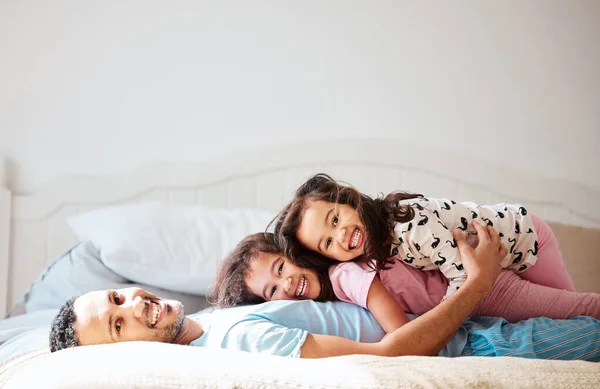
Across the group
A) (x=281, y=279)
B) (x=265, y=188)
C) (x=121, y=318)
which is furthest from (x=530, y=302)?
(x=265, y=188)

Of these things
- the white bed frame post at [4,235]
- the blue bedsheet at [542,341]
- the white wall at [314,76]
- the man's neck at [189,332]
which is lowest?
the white bed frame post at [4,235]

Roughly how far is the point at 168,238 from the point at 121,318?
2.82ft

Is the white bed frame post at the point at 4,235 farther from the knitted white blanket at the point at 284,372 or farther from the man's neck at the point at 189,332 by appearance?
the knitted white blanket at the point at 284,372

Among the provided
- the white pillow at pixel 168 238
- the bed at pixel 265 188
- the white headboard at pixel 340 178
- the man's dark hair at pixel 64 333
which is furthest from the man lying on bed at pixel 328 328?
the white headboard at pixel 340 178

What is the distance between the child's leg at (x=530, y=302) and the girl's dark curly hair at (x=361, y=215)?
281mm

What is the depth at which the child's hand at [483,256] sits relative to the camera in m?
1.61

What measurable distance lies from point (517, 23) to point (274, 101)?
0.98 m

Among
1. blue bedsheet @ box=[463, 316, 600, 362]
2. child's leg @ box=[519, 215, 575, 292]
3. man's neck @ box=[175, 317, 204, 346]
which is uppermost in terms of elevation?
child's leg @ box=[519, 215, 575, 292]

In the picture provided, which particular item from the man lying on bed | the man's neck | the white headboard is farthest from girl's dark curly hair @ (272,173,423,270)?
the white headboard

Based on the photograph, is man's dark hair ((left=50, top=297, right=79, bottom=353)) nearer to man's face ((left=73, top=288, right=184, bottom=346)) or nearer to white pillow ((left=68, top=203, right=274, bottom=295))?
man's face ((left=73, top=288, right=184, bottom=346))

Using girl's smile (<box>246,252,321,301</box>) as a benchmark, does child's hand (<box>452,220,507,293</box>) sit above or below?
above

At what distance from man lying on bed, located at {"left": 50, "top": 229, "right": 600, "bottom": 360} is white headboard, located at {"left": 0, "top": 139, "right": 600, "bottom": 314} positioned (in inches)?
41.6

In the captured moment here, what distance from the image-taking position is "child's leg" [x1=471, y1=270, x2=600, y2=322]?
171 cm

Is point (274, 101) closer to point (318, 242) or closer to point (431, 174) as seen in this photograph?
point (431, 174)
